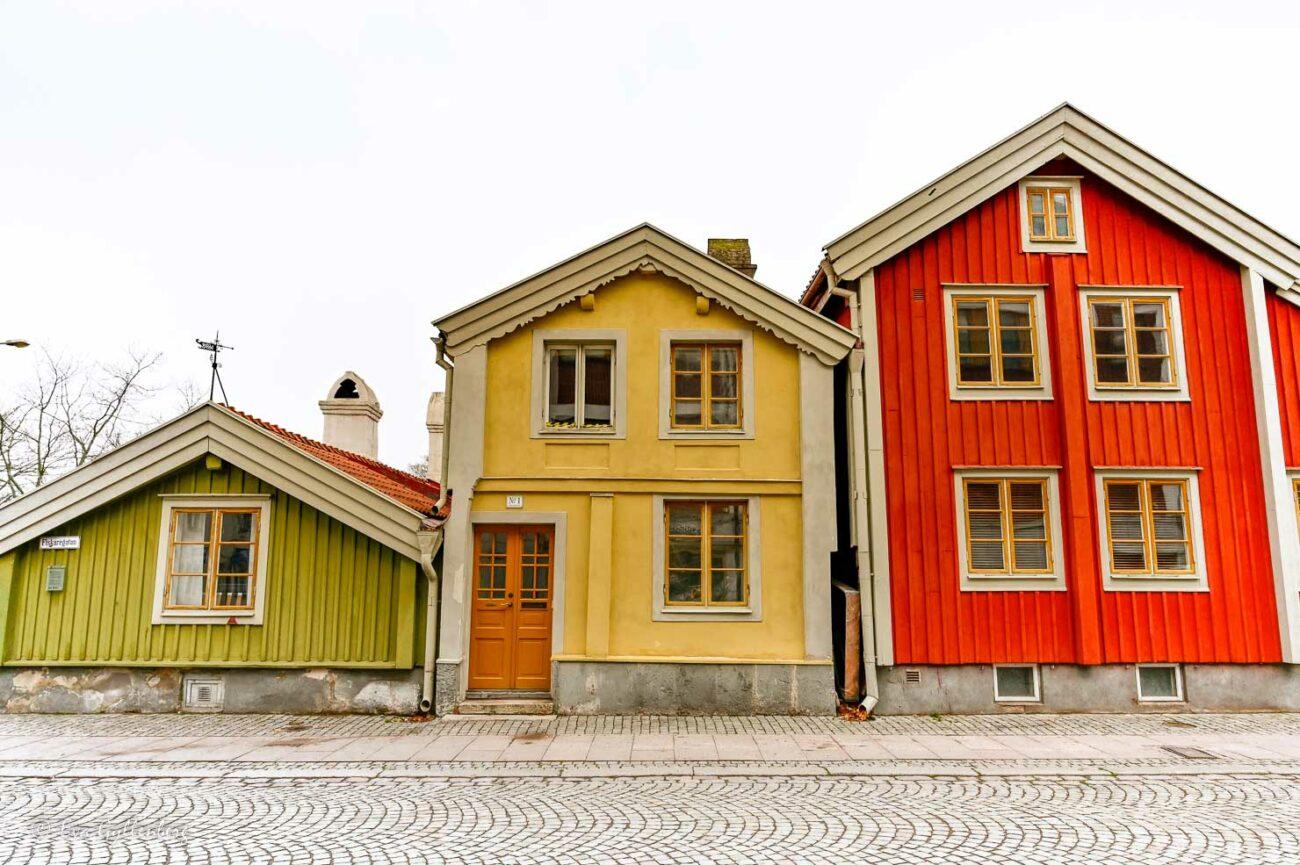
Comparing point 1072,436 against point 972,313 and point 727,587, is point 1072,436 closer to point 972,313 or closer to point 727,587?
point 972,313

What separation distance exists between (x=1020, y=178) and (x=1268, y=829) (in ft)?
29.9

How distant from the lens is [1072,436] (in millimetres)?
12031

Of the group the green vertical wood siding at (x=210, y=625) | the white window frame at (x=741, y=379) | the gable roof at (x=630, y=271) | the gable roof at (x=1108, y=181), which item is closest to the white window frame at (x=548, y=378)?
the gable roof at (x=630, y=271)

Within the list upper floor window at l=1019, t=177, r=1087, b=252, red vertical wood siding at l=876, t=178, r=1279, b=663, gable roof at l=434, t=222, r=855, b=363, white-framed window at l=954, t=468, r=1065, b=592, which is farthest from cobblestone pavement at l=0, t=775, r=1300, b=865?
upper floor window at l=1019, t=177, r=1087, b=252

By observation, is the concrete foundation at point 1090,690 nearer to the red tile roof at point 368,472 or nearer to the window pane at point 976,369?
the window pane at point 976,369

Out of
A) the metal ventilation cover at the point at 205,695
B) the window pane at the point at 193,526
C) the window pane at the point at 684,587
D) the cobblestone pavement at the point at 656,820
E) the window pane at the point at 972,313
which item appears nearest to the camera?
the cobblestone pavement at the point at 656,820

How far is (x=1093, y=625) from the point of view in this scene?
38.2 ft

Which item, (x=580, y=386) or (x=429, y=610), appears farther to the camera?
(x=580, y=386)

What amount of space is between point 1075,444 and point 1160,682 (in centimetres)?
341

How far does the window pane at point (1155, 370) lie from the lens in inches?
492

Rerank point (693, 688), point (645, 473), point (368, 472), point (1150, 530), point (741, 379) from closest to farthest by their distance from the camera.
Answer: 1. point (693, 688)
2. point (645, 473)
3. point (1150, 530)
4. point (741, 379)
5. point (368, 472)

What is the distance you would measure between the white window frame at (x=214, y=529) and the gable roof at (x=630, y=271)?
348 cm

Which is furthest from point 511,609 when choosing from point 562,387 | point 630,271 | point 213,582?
point 630,271

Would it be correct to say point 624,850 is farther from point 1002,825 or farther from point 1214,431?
point 1214,431
